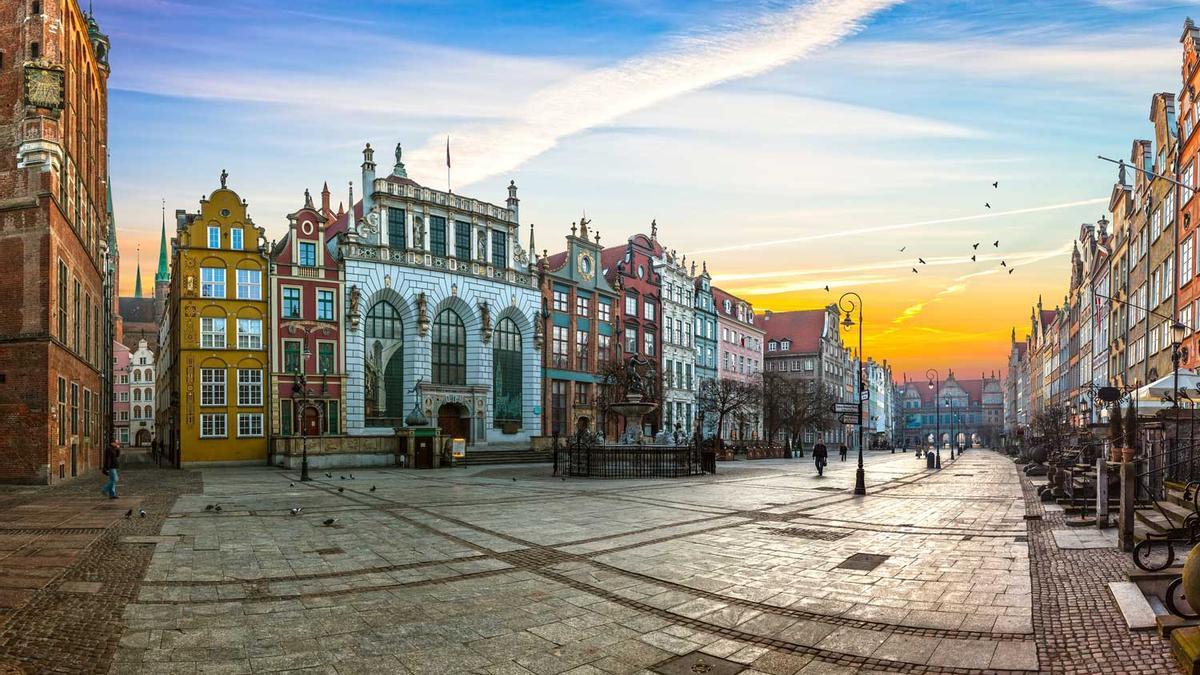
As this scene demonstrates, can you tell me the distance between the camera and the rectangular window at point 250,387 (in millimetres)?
41844

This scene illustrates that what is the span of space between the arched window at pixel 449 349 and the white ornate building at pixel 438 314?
0.07m

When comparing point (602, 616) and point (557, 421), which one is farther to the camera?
point (557, 421)

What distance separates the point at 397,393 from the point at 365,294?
6.72 m

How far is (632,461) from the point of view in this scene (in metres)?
31.0

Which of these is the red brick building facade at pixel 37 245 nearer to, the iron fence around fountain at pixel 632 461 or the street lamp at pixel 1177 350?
the iron fence around fountain at pixel 632 461

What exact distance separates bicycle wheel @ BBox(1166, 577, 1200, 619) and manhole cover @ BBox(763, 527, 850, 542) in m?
6.20

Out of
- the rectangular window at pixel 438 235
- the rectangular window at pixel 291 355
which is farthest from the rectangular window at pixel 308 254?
the rectangular window at pixel 438 235

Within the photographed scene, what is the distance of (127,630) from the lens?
8000 mm

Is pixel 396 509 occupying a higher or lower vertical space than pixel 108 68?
lower

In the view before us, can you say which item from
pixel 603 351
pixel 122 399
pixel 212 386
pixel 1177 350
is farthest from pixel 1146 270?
pixel 122 399

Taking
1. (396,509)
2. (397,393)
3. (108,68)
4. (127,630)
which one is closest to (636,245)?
(397,393)

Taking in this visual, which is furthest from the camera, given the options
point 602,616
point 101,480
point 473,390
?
point 473,390

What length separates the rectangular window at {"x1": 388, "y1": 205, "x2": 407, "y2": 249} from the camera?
158ft

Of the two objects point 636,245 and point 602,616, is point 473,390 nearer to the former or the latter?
point 636,245
